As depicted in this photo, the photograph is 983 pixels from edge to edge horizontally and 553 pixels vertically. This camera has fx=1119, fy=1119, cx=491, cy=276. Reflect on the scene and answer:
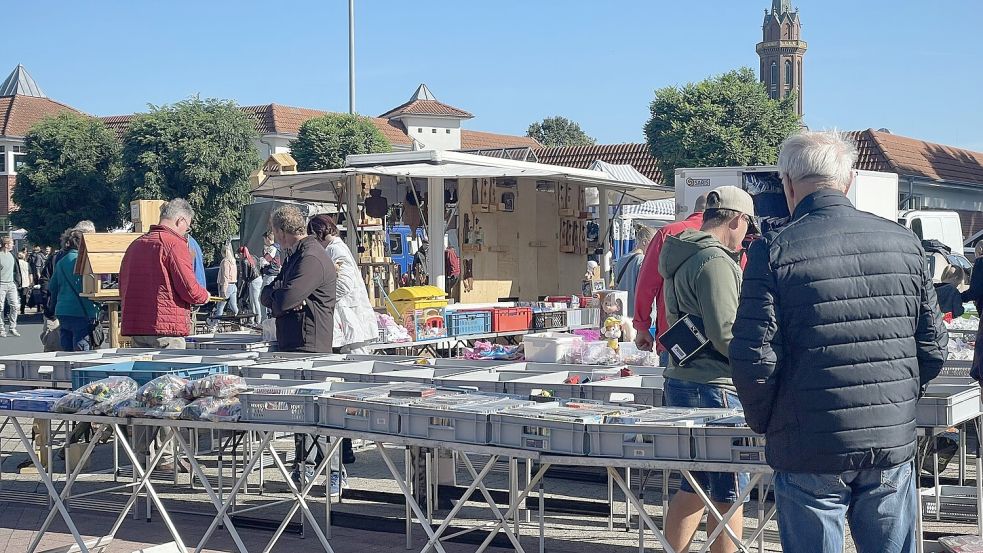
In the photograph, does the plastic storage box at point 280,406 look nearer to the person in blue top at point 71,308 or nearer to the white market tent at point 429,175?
the person in blue top at point 71,308

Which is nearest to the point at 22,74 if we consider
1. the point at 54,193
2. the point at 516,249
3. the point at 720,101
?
the point at 54,193

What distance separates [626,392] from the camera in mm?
5547

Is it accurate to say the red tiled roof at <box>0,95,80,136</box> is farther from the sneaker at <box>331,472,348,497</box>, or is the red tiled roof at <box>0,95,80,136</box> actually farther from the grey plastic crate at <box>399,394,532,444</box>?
the grey plastic crate at <box>399,394,532,444</box>

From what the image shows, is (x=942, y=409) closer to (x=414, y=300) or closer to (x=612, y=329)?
(x=612, y=329)

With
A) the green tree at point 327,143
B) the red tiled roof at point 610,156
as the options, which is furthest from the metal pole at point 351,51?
the red tiled roof at point 610,156

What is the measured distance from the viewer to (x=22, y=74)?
72.8 metres

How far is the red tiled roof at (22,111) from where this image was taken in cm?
5297

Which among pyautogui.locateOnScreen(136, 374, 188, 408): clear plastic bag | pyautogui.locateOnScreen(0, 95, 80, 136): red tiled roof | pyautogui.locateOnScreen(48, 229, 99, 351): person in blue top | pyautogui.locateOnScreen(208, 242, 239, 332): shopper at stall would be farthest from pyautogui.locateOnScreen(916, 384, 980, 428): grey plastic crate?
pyautogui.locateOnScreen(0, 95, 80, 136): red tiled roof

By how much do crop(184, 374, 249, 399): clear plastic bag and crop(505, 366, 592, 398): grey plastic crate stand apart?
1352mm

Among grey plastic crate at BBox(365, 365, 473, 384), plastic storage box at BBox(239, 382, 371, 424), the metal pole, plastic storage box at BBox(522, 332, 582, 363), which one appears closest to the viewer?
plastic storage box at BBox(239, 382, 371, 424)

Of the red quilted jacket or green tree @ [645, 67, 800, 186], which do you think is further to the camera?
green tree @ [645, 67, 800, 186]

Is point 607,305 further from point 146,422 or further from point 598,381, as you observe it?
point 146,422

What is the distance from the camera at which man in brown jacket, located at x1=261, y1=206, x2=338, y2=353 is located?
6.89 m

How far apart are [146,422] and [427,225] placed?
900 centimetres
